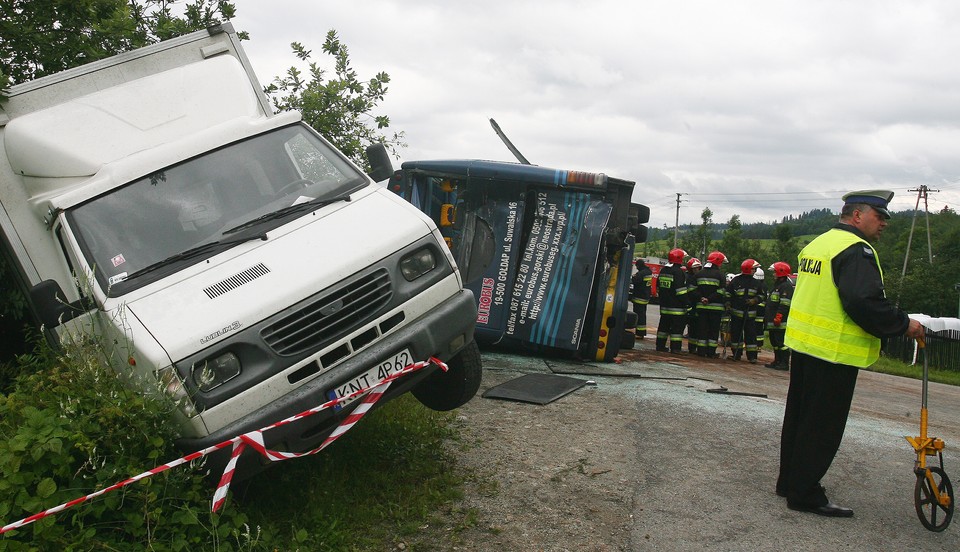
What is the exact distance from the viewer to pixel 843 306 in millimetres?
4574

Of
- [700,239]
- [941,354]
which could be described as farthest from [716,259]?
[700,239]

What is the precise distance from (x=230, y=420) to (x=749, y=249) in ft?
249

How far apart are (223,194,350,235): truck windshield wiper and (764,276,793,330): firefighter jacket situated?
9634mm

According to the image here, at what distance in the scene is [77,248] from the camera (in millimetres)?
4590

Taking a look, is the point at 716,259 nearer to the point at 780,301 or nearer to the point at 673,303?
the point at 673,303

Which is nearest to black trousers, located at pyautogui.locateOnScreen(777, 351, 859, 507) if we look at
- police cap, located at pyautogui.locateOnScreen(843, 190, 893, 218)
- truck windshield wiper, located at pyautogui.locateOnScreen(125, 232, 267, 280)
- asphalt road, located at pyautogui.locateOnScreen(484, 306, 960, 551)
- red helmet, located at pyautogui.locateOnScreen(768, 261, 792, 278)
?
asphalt road, located at pyautogui.locateOnScreen(484, 306, 960, 551)

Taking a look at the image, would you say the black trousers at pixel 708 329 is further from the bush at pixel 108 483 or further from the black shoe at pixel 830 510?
the bush at pixel 108 483

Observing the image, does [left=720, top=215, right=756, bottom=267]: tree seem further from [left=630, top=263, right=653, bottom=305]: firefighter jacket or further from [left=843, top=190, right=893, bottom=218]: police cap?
[left=843, top=190, right=893, bottom=218]: police cap

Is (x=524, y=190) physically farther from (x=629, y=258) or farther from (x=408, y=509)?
(x=408, y=509)

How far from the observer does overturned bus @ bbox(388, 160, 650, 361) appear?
9320mm

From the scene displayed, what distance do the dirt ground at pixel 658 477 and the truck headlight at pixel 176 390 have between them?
1.33 meters

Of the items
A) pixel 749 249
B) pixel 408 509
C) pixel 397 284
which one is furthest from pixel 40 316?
pixel 749 249

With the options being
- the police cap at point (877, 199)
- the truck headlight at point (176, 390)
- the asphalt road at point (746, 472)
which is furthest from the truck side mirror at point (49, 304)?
the police cap at point (877, 199)

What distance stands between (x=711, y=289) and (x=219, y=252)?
33.1 ft
